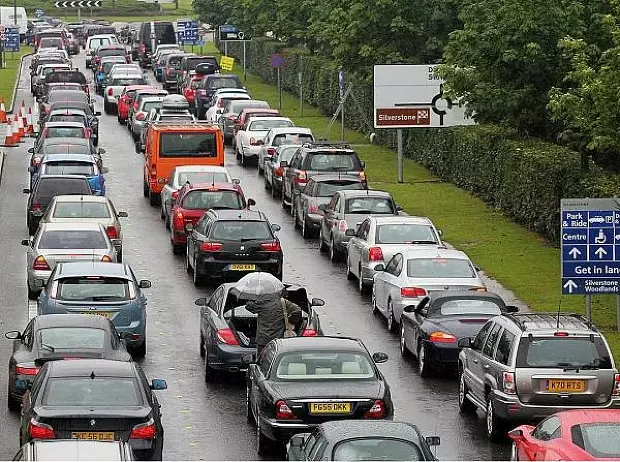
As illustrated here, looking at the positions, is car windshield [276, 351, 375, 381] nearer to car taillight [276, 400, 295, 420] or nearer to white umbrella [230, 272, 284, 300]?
car taillight [276, 400, 295, 420]

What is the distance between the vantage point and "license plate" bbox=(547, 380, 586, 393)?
771 inches

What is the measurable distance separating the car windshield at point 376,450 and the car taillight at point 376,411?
318 cm

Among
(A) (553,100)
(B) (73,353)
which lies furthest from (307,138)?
(B) (73,353)

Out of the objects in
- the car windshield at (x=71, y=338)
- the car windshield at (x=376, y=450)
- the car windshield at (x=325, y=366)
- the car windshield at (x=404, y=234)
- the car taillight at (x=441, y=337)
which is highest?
the car windshield at (x=376, y=450)

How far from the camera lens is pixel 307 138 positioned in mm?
49031

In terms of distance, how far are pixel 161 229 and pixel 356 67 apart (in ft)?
65.7

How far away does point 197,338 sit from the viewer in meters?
27.2

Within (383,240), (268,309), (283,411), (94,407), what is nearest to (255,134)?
(383,240)

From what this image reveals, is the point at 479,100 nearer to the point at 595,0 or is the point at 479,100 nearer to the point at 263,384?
the point at 595,0

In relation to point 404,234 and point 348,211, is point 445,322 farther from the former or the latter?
point 348,211

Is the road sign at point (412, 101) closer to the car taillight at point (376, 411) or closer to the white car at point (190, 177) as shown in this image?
the white car at point (190, 177)

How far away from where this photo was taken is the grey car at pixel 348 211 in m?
34.7

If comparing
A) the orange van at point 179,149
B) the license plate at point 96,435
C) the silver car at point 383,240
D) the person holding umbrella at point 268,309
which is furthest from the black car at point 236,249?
the license plate at point 96,435

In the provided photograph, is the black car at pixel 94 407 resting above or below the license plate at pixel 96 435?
above
